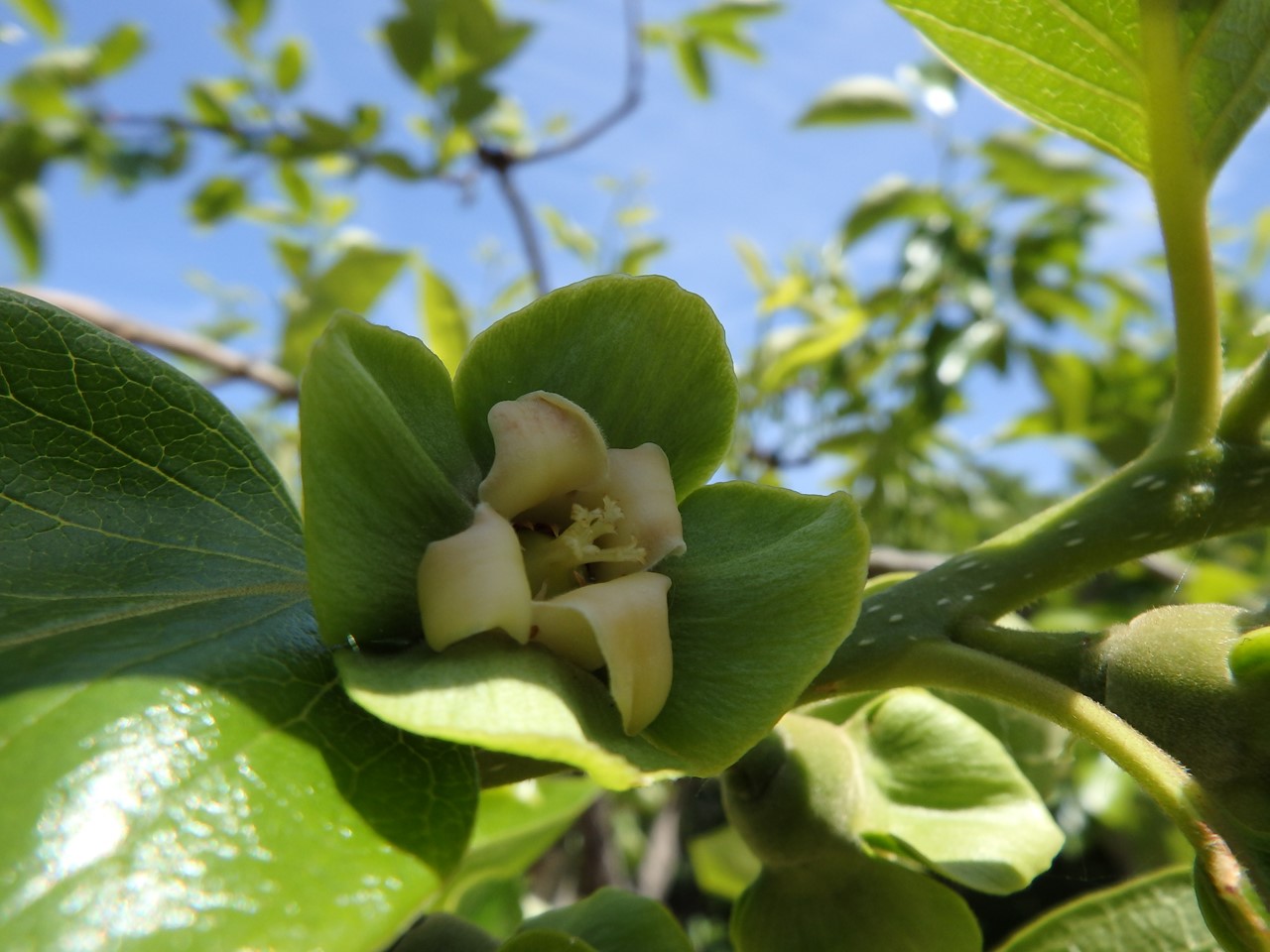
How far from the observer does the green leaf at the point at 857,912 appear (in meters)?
1.05

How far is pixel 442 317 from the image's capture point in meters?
2.16

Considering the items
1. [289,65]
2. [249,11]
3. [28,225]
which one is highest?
[249,11]

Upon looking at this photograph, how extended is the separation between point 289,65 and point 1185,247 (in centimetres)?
279

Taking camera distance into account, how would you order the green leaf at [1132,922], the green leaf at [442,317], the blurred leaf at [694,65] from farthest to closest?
the blurred leaf at [694,65] → the green leaf at [442,317] → the green leaf at [1132,922]

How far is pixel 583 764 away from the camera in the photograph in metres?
0.60

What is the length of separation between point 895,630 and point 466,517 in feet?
1.25

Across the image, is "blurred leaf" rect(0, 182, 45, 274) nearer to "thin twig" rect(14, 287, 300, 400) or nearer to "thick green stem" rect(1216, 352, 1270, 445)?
"thin twig" rect(14, 287, 300, 400)

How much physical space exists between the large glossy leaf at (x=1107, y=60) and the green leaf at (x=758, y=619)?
1.64ft

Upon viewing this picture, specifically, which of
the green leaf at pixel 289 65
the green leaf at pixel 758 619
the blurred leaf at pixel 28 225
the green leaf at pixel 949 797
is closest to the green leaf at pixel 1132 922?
the green leaf at pixel 949 797

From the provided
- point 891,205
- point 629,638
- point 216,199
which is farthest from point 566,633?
point 216,199

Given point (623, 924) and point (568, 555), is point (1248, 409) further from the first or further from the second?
point (623, 924)

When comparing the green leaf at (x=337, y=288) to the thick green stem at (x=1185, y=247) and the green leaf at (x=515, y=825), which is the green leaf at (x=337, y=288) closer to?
the green leaf at (x=515, y=825)

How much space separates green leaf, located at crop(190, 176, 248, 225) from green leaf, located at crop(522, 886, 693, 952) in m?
2.93

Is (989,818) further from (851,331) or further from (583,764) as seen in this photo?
(851,331)
